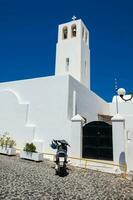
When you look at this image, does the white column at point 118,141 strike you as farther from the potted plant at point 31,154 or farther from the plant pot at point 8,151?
the plant pot at point 8,151

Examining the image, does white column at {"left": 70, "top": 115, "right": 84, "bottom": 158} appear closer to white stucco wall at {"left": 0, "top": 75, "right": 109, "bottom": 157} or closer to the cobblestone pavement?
white stucco wall at {"left": 0, "top": 75, "right": 109, "bottom": 157}

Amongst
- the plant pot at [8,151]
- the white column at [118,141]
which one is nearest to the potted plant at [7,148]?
the plant pot at [8,151]

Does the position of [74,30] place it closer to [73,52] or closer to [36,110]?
[73,52]

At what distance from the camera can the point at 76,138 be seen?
11344mm

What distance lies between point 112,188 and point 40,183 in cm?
246

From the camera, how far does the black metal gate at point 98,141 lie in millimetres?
10652

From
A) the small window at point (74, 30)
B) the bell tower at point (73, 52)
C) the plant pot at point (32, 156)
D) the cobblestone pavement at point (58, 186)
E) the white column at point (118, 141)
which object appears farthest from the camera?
the small window at point (74, 30)

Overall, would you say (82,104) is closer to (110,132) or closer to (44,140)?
(44,140)

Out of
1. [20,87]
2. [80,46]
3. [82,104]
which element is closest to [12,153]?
[20,87]

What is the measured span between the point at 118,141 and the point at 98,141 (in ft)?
4.10

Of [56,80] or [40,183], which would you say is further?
[56,80]

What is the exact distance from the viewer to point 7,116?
15.9m

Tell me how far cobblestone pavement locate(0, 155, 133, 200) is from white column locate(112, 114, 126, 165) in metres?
1.23

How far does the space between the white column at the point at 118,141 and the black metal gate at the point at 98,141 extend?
0.39m
